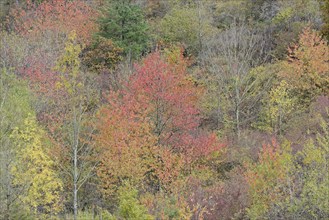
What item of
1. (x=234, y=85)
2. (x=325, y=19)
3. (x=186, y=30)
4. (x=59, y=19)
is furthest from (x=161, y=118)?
(x=325, y=19)

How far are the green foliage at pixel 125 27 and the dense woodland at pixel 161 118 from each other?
0.38 feet

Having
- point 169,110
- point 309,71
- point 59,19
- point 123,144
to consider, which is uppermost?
point 59,19

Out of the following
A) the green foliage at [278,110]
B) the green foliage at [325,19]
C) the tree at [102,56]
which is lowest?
the green foliage at [278,110]

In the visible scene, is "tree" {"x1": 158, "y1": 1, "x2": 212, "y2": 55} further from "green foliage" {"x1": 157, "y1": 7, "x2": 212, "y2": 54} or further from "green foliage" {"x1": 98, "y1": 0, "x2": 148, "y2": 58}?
"green foliage" {"x1": 98, "y1": 0, "x2": 148, "y2": 58}

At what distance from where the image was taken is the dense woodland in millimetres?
19297

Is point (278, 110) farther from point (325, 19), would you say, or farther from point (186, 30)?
point (186, 30)

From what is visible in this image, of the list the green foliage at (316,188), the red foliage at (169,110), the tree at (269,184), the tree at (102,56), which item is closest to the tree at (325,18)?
the red foliage at (169,110)

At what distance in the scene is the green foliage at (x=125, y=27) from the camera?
3900 cm

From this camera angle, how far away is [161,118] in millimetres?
28453

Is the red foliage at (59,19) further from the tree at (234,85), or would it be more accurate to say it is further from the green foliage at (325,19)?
the green foliage at (325,19)

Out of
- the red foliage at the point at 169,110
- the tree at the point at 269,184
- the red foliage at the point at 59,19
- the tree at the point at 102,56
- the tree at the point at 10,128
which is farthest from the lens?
the red foliage at the point at 59,19

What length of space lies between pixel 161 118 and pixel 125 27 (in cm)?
1372

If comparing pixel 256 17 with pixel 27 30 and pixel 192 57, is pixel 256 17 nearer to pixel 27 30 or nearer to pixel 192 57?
pixel 192 57

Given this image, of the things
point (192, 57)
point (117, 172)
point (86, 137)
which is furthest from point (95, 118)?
point (192, 57)
